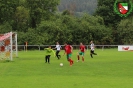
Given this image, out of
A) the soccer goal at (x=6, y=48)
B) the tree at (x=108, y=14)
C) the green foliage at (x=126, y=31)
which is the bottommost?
the soccer goal at (x=6, y=48)

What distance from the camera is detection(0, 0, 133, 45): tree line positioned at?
75375 millimetres

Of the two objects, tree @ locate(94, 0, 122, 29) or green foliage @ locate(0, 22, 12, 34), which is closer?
green foliage @ locate(0, 22, 12, 34)

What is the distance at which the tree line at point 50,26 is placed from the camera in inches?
2968

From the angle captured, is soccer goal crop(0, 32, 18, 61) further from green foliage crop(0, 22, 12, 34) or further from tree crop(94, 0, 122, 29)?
tree crop(94, 0, 122, 29)

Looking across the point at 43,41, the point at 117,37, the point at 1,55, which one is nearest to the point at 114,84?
the point at 1,55

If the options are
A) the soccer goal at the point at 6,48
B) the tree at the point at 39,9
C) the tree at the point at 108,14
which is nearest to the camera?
the soccer goal at the point at 6,48

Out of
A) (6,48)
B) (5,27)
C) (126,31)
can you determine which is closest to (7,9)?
(5,27)

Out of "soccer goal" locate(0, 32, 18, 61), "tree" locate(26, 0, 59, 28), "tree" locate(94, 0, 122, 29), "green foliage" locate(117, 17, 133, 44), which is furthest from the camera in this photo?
"tree" locate(94, 0, 122, 29)

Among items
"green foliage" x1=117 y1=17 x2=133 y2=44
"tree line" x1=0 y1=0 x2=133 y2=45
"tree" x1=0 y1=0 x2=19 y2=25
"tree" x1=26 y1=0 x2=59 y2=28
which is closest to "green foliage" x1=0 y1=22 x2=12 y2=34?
"tree line" x1=0 y1=0 x2=133 y2=45

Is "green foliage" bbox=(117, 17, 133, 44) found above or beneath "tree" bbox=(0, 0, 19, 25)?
beneath

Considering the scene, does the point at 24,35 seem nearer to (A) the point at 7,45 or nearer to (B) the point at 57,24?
(B) the point at 57,24

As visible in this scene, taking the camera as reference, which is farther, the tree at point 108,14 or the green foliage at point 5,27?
the tree at point 108,14

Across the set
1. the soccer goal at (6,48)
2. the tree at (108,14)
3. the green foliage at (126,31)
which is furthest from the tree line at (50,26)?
the soccer goal at (6,48)

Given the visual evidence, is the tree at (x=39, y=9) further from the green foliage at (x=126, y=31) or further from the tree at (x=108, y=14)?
the green foliage at (x=126, y=31)
